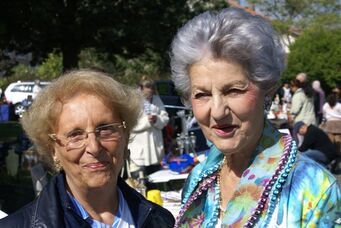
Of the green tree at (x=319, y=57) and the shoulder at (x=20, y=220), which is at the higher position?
the shoulder at (x=20, y=220)

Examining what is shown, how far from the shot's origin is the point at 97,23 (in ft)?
67.4

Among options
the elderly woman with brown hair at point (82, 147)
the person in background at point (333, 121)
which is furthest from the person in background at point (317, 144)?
the elderly woman with brown hair at point (82, 147)

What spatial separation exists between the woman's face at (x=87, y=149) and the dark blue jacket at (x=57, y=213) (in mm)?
80

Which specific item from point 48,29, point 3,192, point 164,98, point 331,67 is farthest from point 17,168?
point 331,67

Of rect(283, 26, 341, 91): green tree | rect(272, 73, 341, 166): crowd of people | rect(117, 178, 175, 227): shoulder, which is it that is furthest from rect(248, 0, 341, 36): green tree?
rect(117, 178, 175, 227): shoulder

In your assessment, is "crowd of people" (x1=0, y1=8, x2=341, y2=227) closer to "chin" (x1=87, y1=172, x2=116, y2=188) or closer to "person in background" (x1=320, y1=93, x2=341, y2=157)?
"chin" (x1=87, y1=172, x2=116, y2=188)

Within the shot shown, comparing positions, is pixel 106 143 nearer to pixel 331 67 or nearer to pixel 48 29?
pixel 48 29

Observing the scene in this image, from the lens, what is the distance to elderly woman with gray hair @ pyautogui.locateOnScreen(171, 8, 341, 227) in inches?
73.4

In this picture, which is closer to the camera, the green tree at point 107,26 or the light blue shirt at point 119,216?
the light blue shirt at point 119,216

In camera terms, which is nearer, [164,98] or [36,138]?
[36,138]

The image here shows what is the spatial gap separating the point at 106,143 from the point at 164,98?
13.4m

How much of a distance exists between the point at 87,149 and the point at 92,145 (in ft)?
0.08

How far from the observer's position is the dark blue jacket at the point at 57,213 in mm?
2162

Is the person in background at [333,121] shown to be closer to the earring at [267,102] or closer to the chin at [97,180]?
the chin at [97,180]
